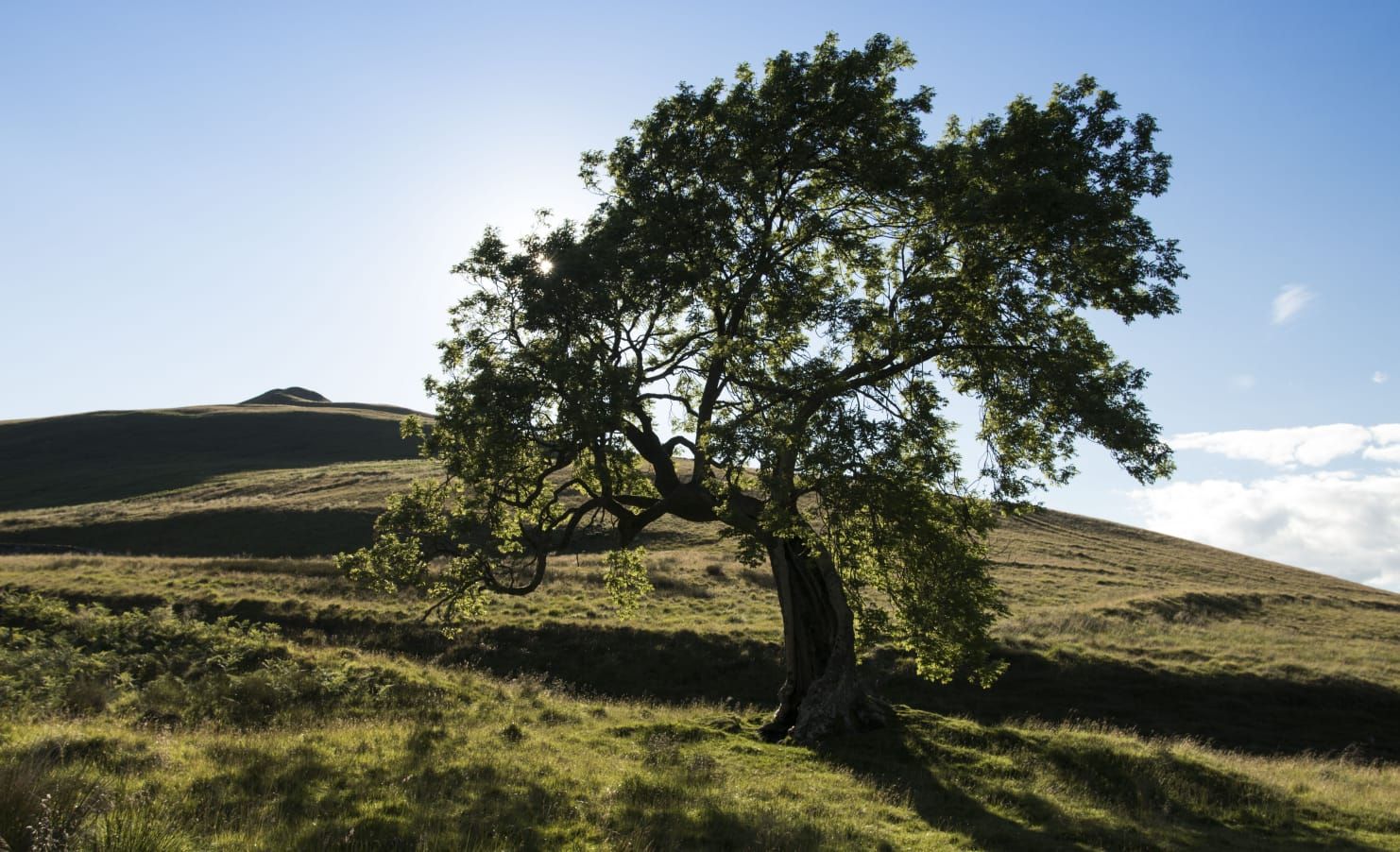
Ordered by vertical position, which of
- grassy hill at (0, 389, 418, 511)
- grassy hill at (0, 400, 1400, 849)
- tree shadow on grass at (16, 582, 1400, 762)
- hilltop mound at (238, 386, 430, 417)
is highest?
hilltop mound at (238, 386, 430, 417)

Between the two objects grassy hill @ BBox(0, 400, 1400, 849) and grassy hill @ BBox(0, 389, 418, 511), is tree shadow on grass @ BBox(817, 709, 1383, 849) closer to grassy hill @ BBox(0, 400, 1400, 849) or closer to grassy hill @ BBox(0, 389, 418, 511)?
grassy hill @ BBox(0, 400, 1400, 849)

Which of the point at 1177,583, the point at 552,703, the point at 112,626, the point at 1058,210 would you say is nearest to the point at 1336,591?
the point at 1177,583

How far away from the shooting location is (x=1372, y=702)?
28.1 m

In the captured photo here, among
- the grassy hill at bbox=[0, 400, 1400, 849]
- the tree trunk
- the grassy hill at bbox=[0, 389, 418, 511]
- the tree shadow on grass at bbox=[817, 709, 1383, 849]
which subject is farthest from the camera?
the grassy hill at bbox=[0, 389, 418, 511]

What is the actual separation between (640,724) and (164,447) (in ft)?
369

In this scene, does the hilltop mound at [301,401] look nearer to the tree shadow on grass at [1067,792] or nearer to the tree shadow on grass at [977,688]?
the tree shadow on grass at [977,688]

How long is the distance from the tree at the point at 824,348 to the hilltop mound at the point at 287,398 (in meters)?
152

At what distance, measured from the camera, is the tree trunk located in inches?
762

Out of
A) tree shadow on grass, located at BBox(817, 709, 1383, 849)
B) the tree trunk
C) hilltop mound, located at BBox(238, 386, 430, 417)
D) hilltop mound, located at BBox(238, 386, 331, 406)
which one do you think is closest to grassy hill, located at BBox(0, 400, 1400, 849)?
tree shadow on grass, located at BBox(817, 709, 1383, 849)

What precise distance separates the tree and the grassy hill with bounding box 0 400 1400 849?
11.4 feet

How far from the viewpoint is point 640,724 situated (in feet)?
62.7

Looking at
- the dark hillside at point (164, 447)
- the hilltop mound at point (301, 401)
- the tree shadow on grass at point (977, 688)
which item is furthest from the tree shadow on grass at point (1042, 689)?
the hilltop mound at point (301, 401)

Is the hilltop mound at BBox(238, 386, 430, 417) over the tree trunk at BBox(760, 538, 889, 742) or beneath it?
over

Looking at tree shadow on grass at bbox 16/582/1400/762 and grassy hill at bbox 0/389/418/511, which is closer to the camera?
tree shadow on grass at bbox 16/582/1400/762
